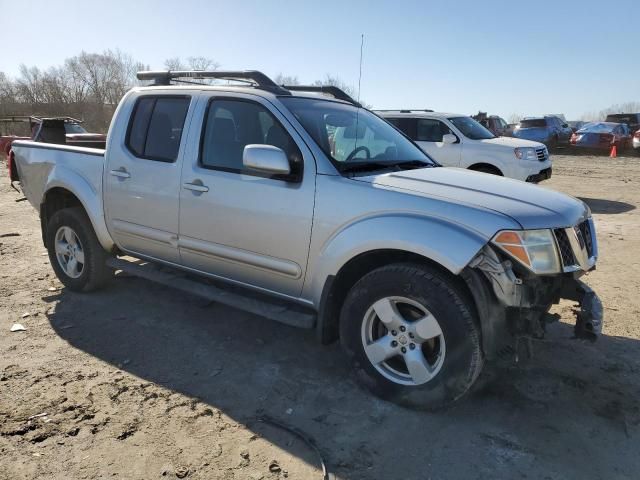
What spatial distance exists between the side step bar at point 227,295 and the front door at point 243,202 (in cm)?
12

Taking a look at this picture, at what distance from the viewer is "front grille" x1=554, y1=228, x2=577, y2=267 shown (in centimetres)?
280

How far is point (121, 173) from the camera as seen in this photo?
420 cm

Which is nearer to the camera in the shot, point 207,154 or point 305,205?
point 305,205

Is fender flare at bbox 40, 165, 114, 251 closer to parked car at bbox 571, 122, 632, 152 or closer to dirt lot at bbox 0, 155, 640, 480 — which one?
dirt lot at bbox 0, 155, 640, 480

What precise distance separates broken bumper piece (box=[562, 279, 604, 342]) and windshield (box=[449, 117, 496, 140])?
7791 mm

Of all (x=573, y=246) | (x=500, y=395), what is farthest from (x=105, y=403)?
(x=573, y=246)

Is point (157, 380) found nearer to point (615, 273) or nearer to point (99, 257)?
Result: point (99, 257)

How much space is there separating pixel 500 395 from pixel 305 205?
1701 millimetres

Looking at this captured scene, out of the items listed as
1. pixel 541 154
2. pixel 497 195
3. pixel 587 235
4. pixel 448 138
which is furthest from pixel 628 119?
pixel 497 195

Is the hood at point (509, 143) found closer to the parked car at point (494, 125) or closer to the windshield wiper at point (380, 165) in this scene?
the windshield wiper at point (380, 165)

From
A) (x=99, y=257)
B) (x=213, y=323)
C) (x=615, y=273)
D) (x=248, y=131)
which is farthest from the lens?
(x=615, y=273)

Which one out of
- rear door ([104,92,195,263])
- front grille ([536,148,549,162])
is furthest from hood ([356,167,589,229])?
front grille ([536,148,549,162])

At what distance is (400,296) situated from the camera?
291 cm

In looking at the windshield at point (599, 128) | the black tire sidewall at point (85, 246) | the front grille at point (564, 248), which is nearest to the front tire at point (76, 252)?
the black tire sidewall at point (85, 246)
